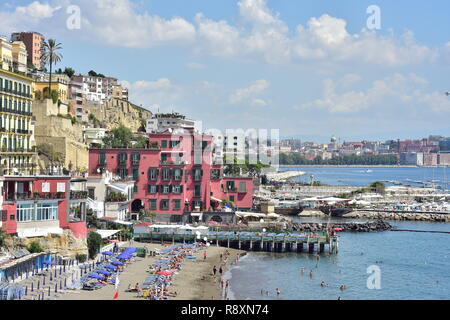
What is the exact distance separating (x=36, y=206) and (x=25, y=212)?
1.02 metres

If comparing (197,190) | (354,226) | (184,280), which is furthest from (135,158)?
(354,226)

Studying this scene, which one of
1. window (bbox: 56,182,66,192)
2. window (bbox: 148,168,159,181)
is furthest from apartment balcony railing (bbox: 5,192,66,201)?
window (bbox: 148,168,159,181)

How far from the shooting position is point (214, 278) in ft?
169

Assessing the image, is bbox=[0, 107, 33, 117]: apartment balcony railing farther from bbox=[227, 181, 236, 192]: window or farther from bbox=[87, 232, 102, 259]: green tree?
bbox=[227, 181, 236, 192]: window

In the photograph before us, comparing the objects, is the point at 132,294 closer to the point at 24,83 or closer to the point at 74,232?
the point at 74,232

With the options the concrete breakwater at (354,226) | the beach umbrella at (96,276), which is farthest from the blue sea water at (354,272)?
the beach umbrella at (96,276)

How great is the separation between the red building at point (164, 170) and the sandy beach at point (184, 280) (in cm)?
1279

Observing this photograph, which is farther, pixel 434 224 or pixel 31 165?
pixel 434 224

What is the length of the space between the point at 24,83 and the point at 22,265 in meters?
26.4

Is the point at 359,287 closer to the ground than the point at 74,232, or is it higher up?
closer to the ground

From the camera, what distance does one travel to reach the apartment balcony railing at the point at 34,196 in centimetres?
4428

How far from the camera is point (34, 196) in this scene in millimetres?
45656

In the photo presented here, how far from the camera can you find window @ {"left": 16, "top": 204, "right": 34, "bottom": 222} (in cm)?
4425
